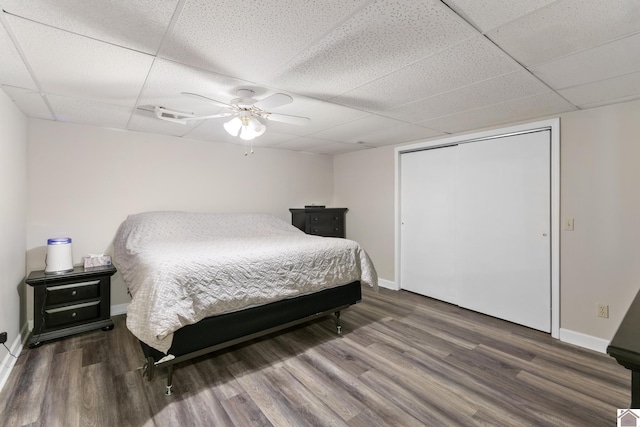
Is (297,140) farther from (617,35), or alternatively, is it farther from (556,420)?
(556,420)

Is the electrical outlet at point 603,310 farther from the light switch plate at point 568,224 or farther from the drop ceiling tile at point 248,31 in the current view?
the drop ceiling tile at point 248,31

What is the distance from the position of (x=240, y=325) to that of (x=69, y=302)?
6.02 feet

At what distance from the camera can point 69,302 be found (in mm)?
2807

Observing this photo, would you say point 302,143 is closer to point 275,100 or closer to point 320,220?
point 320,220

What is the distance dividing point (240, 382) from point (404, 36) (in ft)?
8.02

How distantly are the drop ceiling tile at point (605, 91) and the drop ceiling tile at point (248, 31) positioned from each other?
1.98 meters

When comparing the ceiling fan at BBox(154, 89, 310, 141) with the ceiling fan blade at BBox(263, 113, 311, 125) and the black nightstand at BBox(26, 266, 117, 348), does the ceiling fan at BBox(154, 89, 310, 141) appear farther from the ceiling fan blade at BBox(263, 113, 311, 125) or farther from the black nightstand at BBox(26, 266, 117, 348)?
the black nightstand at BBox(26, 266, 117, 348)

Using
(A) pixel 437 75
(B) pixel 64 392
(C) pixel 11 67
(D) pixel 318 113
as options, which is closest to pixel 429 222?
(D) pixel 318 113

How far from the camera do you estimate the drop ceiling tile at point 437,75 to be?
1.68m

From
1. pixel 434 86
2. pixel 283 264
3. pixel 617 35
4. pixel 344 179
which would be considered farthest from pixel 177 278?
pixel 344 179

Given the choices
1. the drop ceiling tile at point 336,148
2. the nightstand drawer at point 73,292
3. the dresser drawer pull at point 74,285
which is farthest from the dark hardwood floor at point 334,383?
the drop ceiling tile at point 336,148

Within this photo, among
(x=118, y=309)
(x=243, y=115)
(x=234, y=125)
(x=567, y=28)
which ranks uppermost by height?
(x=567, y=28)

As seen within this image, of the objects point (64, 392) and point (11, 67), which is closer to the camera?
point (11, 67)

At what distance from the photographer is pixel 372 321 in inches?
128
